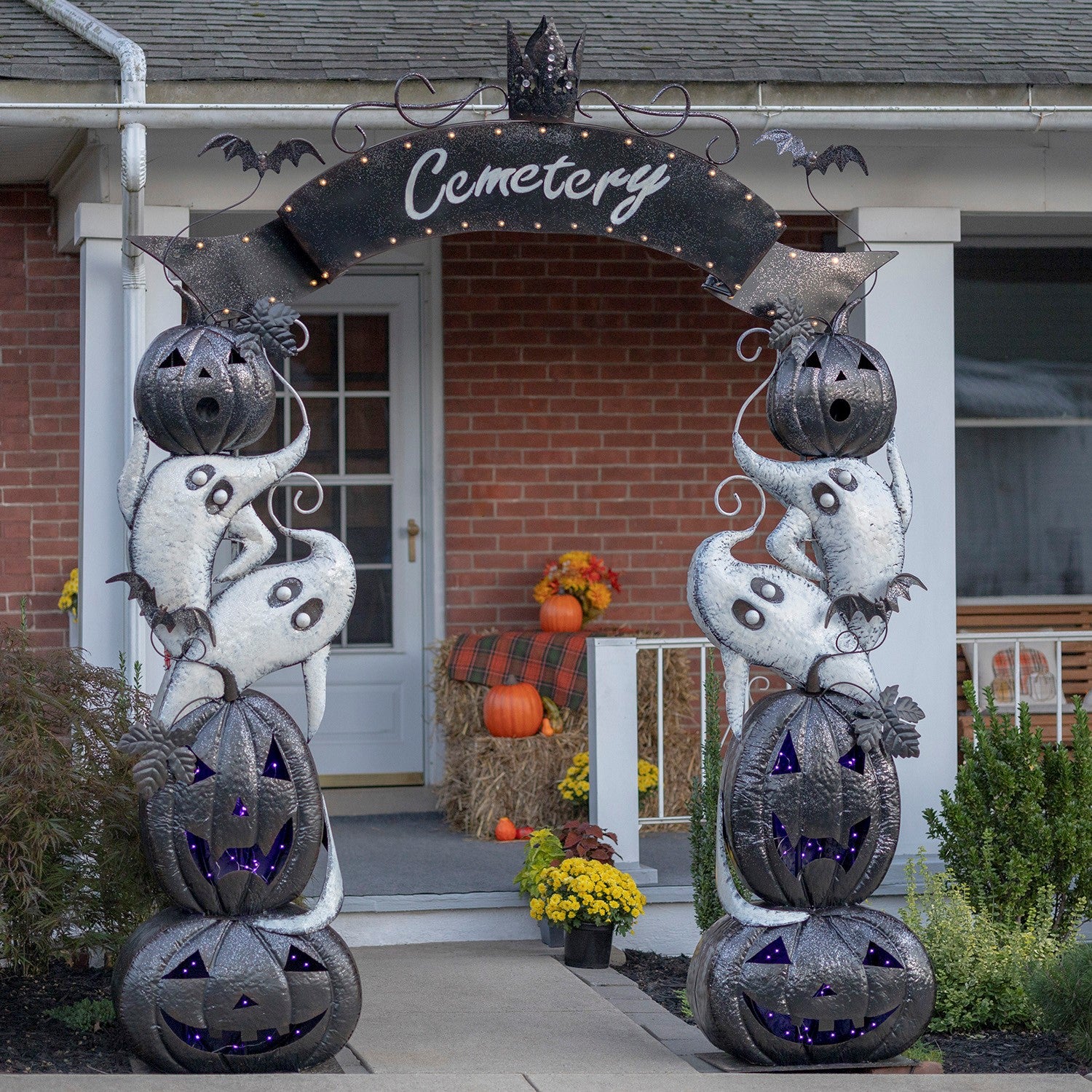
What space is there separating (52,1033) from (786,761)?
95.0 inches

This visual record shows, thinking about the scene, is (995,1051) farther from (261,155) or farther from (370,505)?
(370,505)

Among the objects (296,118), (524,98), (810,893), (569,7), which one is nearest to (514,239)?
(569,7)

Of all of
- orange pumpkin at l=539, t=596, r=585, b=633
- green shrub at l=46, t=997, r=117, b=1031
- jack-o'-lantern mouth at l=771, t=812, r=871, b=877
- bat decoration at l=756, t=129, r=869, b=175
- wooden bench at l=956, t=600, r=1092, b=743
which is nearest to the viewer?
jack-o'-lantern mouth at l=771, t=812, r=871, b=877

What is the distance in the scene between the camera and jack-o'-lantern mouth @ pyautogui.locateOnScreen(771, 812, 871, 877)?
4238 millimetres

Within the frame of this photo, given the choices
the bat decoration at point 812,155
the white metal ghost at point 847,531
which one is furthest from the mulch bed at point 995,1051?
the bat decoration at point 812,155

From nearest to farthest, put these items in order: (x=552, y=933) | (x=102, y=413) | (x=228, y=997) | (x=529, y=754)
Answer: (x=228, y=997)
(x=102, y=413)
(x=552, y=933)
(x=529, y=754)

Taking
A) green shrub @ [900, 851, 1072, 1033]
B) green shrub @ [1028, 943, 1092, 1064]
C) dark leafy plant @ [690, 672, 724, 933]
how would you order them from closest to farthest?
green shrub @ [1028, 943, 1092, 1064]
green shrub @ [900, 851, 1072, 1033]
dark leafy plant @ [690, 672, 724, 933]

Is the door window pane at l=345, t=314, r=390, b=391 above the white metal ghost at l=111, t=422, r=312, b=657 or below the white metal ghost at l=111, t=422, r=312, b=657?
above

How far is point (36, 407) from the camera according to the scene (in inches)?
278

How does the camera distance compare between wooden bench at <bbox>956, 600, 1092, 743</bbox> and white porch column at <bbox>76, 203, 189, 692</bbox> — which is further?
wooden bench at <bbox>956, 600, 1092, 743</bbox>

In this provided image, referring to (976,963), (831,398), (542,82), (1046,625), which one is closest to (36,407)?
(542,82)

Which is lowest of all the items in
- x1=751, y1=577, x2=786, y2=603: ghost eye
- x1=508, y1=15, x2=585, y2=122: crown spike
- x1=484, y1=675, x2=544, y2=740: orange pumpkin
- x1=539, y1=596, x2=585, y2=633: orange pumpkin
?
x1=484, y1=675, x2=544, y2=740: orange pumpkin

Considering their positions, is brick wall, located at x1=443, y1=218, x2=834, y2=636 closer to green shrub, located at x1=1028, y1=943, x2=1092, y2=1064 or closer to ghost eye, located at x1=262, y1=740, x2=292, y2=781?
green shrub, located at x1=1028, y1=943, x2=1092, y2=1064

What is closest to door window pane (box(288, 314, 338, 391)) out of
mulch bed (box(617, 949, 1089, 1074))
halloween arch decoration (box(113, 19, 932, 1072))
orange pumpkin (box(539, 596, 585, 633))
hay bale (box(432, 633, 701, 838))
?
hay bale (box(432, 633, 701, 838))
